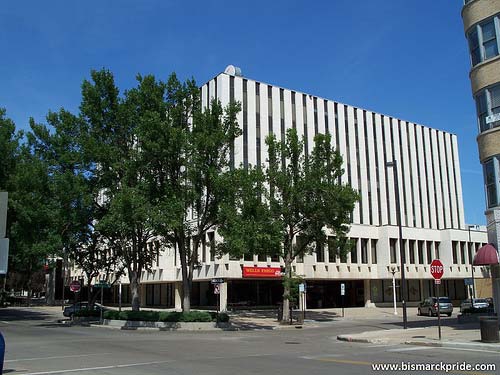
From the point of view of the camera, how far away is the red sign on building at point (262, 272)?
48.9 meters

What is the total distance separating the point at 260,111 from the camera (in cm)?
5659

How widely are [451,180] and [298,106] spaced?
27.9m

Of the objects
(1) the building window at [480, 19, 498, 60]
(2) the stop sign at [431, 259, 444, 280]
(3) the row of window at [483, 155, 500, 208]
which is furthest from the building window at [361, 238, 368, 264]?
(2) the stop sign at [431, 259, 444, 280]

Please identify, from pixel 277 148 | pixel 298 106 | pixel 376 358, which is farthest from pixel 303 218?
pixel 298 106

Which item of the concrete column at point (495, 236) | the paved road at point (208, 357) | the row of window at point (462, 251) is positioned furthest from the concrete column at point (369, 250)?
the paved road at point (208, 357)

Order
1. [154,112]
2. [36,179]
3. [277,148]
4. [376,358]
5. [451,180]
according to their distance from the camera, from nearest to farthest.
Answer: [376,358] < [154,112] < [36,179] < [277,148] < [451,180]

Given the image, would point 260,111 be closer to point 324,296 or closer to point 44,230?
point 324,296

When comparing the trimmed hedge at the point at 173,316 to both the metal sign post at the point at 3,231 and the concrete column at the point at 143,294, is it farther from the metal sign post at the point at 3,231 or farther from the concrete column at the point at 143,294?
the concrete column at the point at 143,294

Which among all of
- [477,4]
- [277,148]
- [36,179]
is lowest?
[36,179]

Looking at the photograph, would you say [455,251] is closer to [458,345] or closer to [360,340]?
[360,340]

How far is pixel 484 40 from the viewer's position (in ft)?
84.7

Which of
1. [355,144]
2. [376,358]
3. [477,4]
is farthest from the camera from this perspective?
[355,144]

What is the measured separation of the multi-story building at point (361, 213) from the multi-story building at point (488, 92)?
27.4m

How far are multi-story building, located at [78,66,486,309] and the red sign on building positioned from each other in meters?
0.12
